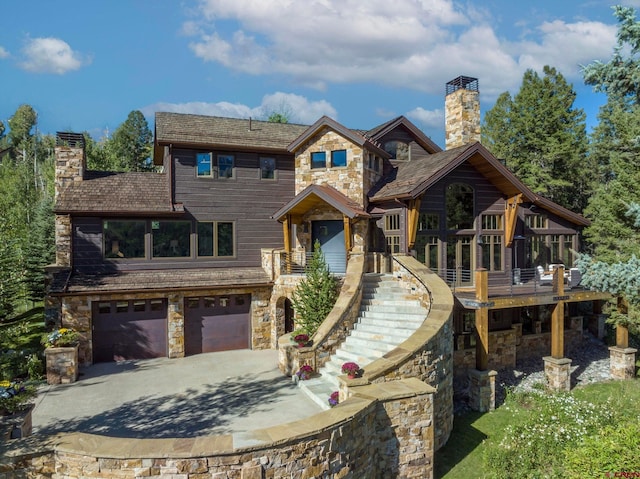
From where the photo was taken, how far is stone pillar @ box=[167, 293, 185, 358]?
49.8 ft

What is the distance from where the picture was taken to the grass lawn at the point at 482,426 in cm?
962

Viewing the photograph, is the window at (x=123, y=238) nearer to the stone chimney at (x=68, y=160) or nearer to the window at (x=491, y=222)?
the stone chimney at (x=68, y=160)

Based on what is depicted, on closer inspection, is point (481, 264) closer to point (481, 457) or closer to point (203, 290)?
point (481, 457)

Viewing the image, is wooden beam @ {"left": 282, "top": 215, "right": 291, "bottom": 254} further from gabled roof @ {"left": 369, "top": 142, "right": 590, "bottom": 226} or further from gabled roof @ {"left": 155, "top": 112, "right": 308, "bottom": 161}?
gabled roof @ {"left": 369, "top": 142, "right": 590, "bottom": 226}

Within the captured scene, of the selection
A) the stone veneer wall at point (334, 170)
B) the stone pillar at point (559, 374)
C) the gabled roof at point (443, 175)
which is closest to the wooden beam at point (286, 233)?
the stone veneer wall at point (334, 170)

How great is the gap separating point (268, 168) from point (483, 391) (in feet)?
39.4

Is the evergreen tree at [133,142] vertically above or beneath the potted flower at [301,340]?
above

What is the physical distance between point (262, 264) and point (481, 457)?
428 inches

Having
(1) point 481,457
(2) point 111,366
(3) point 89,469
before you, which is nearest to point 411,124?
(1) point 481,457

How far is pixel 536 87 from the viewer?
90.2 ft

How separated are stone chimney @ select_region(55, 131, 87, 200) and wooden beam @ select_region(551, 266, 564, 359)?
18267mm

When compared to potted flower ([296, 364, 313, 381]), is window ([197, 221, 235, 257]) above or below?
above

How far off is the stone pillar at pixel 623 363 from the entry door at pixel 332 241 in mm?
11061

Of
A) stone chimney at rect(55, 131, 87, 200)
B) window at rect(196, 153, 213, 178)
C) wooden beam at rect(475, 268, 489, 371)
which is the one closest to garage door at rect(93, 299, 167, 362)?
stone chimney at rect(55, 131, 87, 200)
